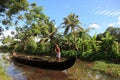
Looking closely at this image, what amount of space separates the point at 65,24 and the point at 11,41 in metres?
13.6

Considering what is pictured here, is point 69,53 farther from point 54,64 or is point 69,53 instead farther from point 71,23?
point 54,64

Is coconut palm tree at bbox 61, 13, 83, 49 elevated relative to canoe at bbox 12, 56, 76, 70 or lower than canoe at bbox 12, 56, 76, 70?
elevated

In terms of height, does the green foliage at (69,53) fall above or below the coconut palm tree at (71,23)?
below

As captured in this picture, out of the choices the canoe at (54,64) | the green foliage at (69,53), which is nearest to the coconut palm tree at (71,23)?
the green foliage at (69,53)

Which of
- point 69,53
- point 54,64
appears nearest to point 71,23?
point 69,53

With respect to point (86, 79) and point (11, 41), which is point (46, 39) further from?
point (86, 79)

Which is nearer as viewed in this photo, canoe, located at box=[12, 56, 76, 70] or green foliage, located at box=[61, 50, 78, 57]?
canoe, located at box=[12, 56, 76, 70]

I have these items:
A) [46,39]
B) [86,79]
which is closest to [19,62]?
[86,79]

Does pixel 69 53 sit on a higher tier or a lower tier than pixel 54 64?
lower

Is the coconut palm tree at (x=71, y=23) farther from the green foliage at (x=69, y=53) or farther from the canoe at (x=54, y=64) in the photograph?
the canoe at (x=54, y=64)

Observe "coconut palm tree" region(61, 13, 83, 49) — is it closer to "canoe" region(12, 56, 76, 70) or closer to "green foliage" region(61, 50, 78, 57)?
"green foliage" region(61, 50, 78, 57)

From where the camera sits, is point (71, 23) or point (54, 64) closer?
point (54, 64)

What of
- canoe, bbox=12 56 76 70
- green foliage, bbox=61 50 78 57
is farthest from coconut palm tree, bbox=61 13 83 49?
canoe, bbox=12 56 76 70

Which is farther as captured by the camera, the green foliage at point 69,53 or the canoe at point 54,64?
the green foliage at point 69,53
